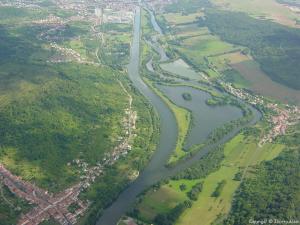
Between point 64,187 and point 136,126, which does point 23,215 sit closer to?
point 64,187

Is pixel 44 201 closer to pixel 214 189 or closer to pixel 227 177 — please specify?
pixel 214 189

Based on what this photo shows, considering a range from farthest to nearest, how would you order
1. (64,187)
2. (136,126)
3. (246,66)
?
(246,66) < (136,126) < (64,187)

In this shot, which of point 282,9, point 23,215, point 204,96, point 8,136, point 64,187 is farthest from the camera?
point 282,9

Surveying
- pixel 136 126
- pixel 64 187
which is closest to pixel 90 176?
pixel 64 187

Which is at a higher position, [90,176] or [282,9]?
[282,9]

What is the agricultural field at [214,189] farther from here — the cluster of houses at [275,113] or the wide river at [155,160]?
the cluster of houses at [275,113]
